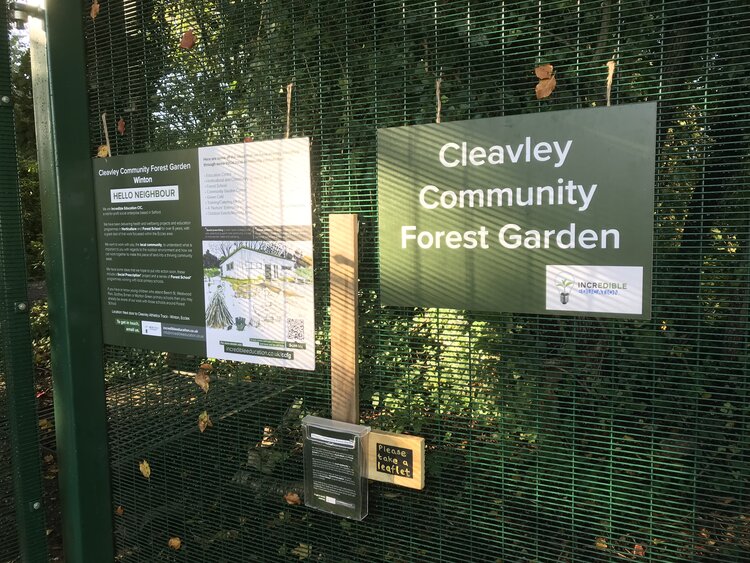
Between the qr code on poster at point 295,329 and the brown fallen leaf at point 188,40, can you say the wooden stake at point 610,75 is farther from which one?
the brown fallen leaf at point 188,40

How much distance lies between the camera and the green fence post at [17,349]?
3070 millimetres

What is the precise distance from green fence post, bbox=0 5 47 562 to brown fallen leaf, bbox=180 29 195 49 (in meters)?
1.01

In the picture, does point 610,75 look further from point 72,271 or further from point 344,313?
point 72,271

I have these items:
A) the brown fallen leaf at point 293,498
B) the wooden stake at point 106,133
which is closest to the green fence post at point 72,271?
the wooden stake at point 106,133

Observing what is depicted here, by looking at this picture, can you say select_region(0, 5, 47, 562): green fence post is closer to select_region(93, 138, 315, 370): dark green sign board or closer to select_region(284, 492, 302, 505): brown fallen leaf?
select_region(93, 138, 315, 370): dark green sign board

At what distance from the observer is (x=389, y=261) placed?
7.63ft

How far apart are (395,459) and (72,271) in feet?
6.56

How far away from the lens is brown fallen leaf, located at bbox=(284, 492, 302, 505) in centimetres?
Result: 262

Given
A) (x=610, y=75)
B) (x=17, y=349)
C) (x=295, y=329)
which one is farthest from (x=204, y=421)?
(x=610, y=75)

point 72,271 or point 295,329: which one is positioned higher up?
point 72,271

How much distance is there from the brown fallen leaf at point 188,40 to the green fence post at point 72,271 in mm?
699

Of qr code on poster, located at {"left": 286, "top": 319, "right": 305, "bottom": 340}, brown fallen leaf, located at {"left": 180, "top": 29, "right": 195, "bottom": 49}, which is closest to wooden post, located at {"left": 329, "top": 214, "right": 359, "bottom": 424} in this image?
qr code on poster, located at {"left": 286, "top": 319, "right": 305, "bottom": 340}

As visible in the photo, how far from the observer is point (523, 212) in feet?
6.81

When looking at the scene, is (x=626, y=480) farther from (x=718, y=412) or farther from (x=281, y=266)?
(x=281, y=266)
